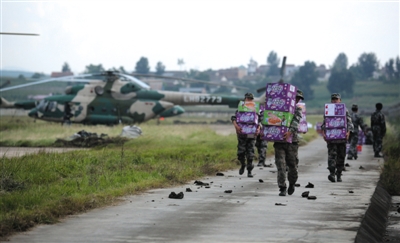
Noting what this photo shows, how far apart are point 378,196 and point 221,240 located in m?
6.65

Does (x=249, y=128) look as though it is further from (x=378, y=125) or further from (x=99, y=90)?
(x=99, y=90)

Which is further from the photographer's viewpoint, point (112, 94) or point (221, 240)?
point (112, 94)

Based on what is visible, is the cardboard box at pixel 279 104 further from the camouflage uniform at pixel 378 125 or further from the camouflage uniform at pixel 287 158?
the camouflage uniform at pixel 378 125

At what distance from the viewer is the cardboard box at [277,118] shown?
1495 centimetres

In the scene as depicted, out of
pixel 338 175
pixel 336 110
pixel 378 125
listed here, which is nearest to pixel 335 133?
pixel 336 110

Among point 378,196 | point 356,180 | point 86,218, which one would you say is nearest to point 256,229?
point 86,218

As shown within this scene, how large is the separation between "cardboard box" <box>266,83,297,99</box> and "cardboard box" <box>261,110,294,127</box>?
0.29 metres

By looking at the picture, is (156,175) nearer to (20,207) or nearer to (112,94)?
(20,207)

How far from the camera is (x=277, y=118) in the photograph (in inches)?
590

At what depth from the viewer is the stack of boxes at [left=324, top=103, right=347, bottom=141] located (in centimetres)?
1877

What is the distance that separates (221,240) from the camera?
33.1 feet

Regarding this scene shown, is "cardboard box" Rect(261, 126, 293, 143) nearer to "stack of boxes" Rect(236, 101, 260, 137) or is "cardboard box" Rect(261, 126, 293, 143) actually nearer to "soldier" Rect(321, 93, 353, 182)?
"soldier" Rect(321, 93, 353, 182)

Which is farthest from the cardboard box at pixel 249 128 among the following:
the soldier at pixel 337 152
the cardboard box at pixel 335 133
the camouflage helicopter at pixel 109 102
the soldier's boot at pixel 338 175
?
the camouflage helicopter at pixel 109 102

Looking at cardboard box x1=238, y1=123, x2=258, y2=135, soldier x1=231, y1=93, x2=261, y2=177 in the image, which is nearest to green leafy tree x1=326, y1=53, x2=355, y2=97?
soldier x1=231, y1=93, x2=261, y2=177
